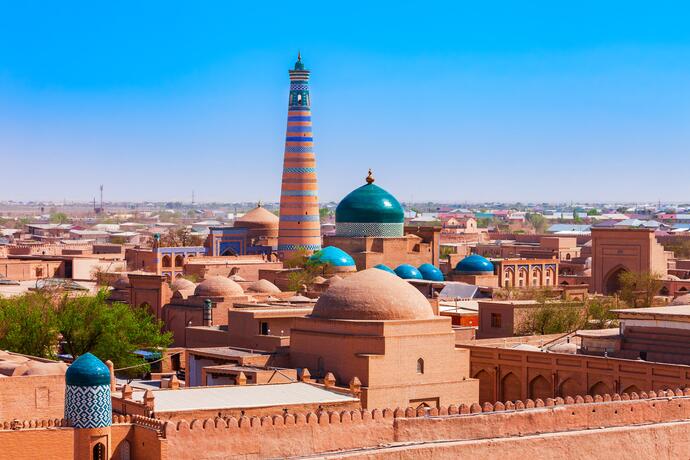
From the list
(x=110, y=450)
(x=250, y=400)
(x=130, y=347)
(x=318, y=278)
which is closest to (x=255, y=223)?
(x=318, y=278)

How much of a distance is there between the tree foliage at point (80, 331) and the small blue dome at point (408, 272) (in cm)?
1428

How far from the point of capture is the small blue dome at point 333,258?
Answer: 151ft

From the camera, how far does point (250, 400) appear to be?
73.2ft

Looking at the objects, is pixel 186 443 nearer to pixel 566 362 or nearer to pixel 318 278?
pixel 566 362

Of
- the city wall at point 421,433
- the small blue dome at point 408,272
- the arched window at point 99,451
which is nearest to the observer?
the arched window at point 99,451

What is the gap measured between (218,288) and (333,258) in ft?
37.5

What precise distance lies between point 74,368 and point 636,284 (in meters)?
32.0

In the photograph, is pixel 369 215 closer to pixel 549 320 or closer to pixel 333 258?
pixel 333 258

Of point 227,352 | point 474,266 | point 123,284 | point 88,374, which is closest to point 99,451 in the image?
point 88,374

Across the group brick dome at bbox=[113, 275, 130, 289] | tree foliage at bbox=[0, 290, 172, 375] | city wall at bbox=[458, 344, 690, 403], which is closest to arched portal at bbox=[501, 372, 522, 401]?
city wall at bbox=[458, 344, 690, 403]

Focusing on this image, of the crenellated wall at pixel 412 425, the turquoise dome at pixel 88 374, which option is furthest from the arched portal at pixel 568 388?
the turquoise dome at pixel 88 374

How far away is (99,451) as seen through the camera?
1833 cm

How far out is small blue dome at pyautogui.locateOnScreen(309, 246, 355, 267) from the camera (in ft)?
151

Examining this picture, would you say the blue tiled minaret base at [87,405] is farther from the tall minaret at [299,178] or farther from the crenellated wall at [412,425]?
the tall minaret at [299,178]
